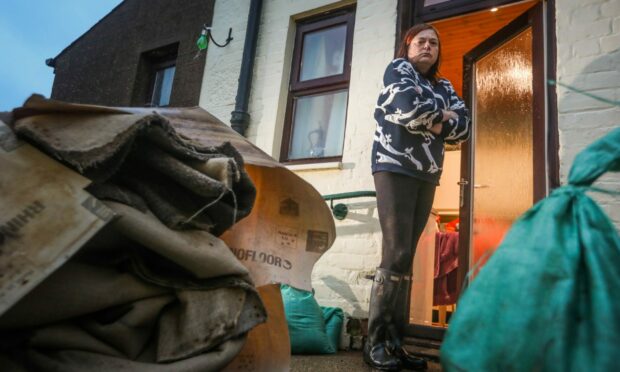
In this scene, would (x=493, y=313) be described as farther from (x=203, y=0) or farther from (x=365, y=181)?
(x=203, y=0)

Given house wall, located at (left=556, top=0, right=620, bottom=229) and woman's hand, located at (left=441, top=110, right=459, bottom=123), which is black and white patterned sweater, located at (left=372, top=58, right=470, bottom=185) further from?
house wall, located at (left=556, top=0, right=620, bottom=229)

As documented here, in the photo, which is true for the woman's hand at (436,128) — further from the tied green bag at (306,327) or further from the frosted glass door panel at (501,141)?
the tied green bag at (306,327)

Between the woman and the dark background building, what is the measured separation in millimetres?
2717

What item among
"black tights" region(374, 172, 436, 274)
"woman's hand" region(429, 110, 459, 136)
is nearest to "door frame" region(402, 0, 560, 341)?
"black tights" region(374, 172, 436, 274)

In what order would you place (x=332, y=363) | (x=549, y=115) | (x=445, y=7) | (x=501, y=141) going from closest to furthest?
(x=332, y=363) → (x=549, y=115) → (x=501, y=141) → (x=445, y=7)

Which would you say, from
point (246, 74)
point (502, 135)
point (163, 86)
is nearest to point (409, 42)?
point (502, 135)

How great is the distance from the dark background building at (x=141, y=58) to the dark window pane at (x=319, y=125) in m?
1.22

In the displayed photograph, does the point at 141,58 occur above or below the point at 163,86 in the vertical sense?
above

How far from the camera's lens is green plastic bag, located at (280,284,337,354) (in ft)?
6.82

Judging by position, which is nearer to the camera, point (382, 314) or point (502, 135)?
point (382, 314)

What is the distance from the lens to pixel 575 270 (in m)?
0.50

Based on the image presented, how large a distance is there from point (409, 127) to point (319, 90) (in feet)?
5.85

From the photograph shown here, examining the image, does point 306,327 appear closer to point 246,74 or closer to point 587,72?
point 587,72

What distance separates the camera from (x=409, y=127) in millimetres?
1699
